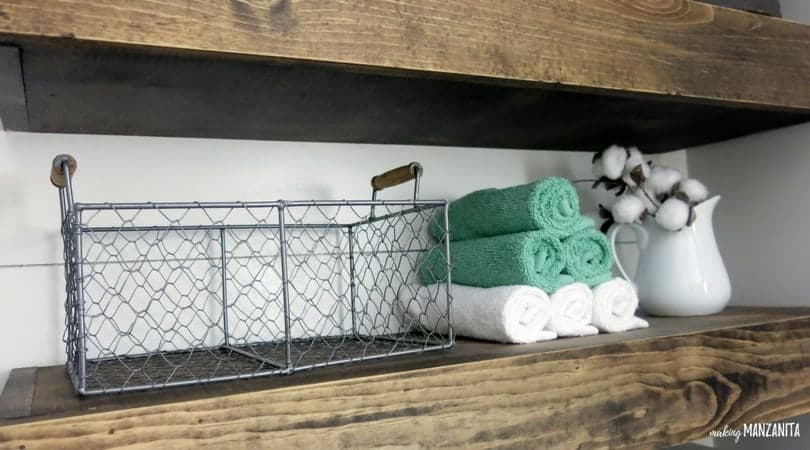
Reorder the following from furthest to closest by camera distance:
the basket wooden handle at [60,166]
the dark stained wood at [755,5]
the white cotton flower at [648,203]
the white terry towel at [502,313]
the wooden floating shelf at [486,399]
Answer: the white cotton flower at [648,203] < the dark stained wood at [755,5] < the white terry towel at [502,313] < the basket wooden handle at [60,166] < the wooden floating shelf at [486,399]

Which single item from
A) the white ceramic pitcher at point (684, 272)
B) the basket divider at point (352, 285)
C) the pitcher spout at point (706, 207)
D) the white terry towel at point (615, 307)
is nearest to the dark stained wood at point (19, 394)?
the basket divider at point (352, 285)

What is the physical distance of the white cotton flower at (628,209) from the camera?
1.01 metres

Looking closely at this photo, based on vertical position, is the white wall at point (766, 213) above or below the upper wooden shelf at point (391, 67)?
below

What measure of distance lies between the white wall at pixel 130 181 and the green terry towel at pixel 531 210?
16 cm

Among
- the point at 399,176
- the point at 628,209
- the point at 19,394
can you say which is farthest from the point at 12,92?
the point at 628,209

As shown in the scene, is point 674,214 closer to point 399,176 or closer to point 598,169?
point 598,169

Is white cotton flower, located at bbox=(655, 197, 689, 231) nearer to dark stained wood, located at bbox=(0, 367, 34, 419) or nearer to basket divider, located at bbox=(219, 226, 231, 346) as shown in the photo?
basket divider, located at bbox=(219, 226, 231, 346)

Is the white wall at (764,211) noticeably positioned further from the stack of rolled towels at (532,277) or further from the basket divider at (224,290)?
the basket divider at (224,290)

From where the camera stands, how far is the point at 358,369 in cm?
62

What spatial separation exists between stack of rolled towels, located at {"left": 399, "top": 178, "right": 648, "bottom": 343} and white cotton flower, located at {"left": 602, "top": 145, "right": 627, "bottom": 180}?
194mm

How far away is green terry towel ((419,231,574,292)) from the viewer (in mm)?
806

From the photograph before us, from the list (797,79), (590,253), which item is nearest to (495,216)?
(590,253)

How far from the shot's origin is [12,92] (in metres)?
0.70

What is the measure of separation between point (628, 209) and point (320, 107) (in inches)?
18.1
